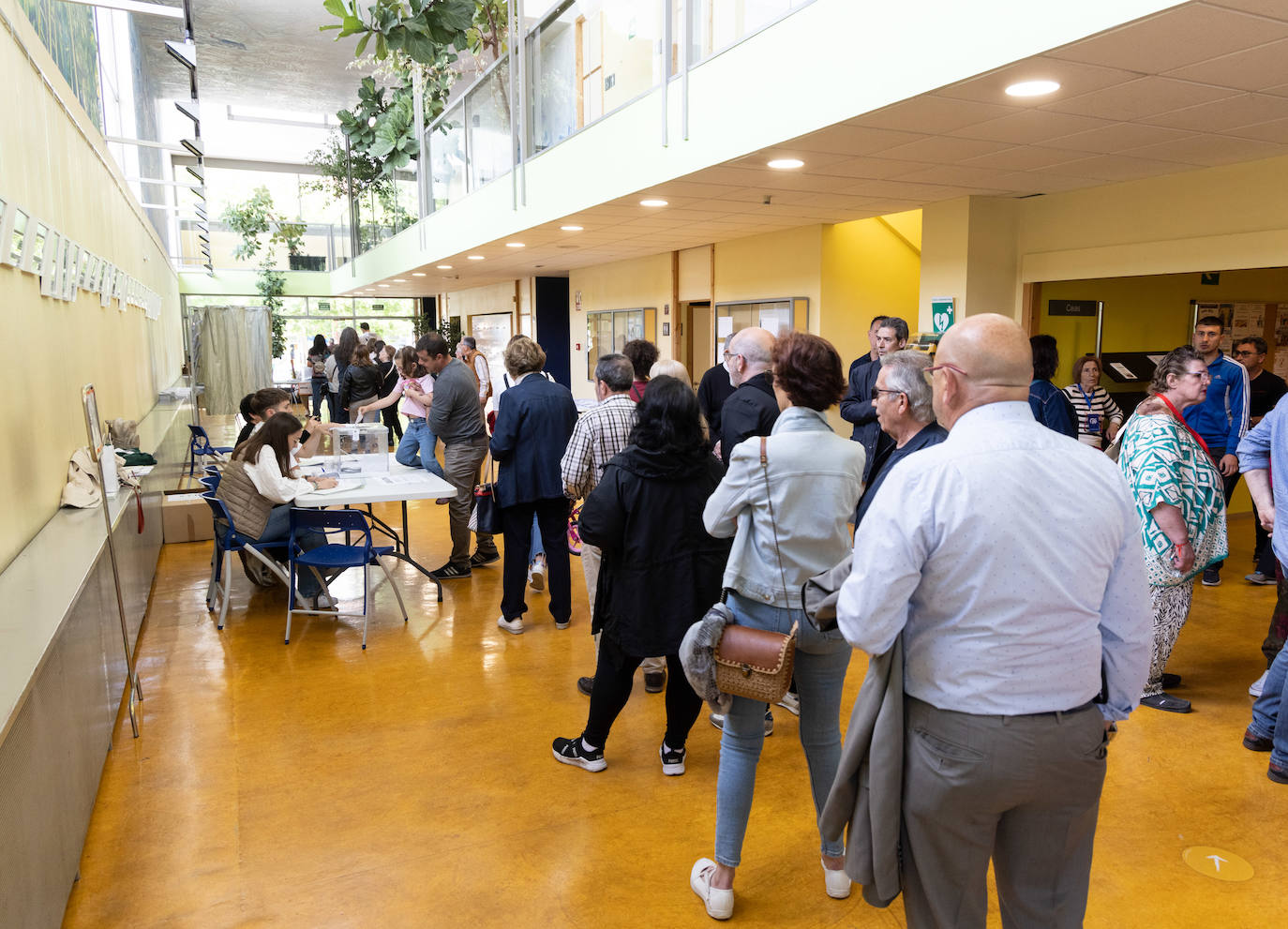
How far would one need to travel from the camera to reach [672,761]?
334cm

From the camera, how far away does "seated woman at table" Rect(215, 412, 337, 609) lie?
482 cm

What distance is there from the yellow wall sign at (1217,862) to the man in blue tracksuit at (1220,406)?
3439mm

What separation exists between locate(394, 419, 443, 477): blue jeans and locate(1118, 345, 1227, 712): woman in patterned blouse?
14.7 feet

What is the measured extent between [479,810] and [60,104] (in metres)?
4.54

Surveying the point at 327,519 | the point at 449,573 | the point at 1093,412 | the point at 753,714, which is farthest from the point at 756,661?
the point at 1093,412

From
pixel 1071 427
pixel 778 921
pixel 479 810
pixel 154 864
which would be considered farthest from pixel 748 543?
pixel 1071 427

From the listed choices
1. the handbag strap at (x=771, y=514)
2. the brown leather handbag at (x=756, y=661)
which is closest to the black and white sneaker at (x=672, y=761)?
the brown leather handbag at (x=756, y=661)

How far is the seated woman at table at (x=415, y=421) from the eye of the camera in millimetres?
6422

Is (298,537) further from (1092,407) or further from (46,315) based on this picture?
(1092,407)

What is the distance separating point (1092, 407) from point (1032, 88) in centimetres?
323

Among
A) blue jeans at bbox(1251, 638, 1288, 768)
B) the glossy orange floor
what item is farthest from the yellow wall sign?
blue jeans at bbox(1251, 638, 1288, 768)

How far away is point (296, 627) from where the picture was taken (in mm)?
5109

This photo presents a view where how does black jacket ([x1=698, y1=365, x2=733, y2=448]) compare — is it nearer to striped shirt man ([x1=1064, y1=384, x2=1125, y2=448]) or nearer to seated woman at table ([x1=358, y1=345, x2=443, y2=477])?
seated woman at table ([x1=358, y1=345, x2=443, y2=477])

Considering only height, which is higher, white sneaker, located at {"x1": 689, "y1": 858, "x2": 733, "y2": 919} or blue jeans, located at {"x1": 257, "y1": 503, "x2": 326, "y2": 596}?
blue jeans, located at {"x1": 257, "y1": 503, "x2": 326, "y2": 596}
